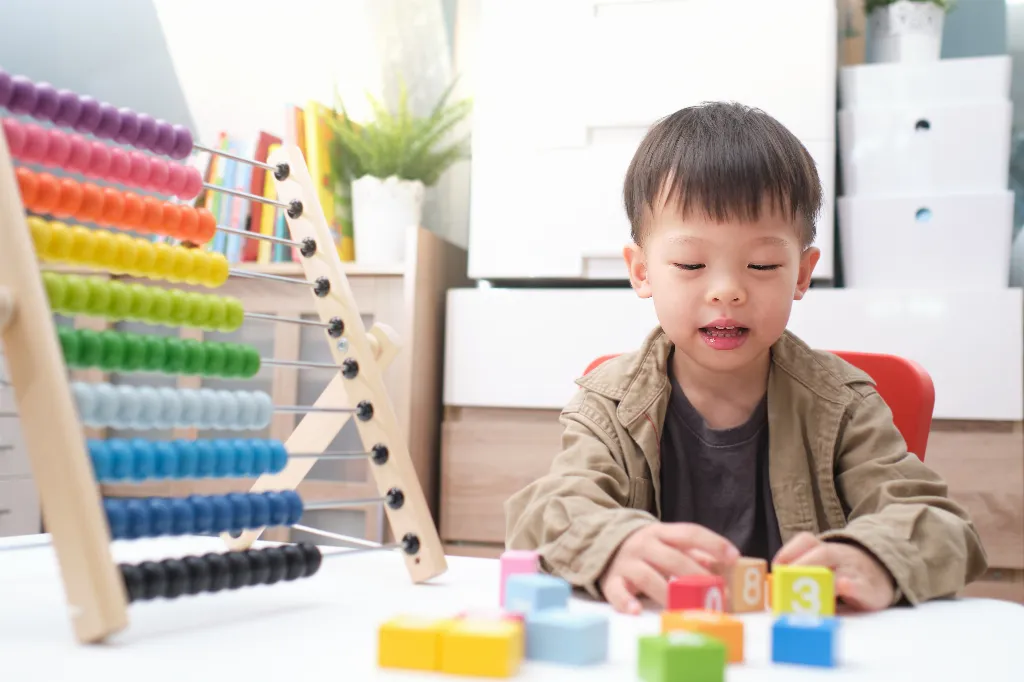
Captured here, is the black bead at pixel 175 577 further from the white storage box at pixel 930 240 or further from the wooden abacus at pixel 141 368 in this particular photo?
the white storage box at pixel 930 240

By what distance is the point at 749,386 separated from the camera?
3.34 ft

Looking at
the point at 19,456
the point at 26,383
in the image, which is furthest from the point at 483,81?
the point at 26,383

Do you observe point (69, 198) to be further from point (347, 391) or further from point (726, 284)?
point (726, 284)

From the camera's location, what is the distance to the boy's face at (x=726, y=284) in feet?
2.95

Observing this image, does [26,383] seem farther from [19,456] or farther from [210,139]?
[210,139]

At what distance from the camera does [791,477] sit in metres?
0.93

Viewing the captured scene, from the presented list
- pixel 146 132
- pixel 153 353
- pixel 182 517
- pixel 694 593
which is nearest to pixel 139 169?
pixel 146 132

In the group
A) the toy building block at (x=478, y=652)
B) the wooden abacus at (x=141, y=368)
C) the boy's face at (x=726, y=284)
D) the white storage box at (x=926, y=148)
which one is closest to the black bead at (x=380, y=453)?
the wooden abacus at (x=141, y=368)

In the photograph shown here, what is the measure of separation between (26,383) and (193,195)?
13.2 inches

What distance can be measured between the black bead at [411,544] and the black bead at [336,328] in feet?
0.65

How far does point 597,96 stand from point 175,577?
1668mm

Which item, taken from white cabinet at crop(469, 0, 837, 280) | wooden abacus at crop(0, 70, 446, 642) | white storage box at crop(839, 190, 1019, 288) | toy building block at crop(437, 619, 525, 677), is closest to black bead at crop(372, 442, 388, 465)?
wooden abacus at crop(0, 70, 446, 642)

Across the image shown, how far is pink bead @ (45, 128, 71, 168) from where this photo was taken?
27.2 inches

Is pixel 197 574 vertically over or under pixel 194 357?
under
